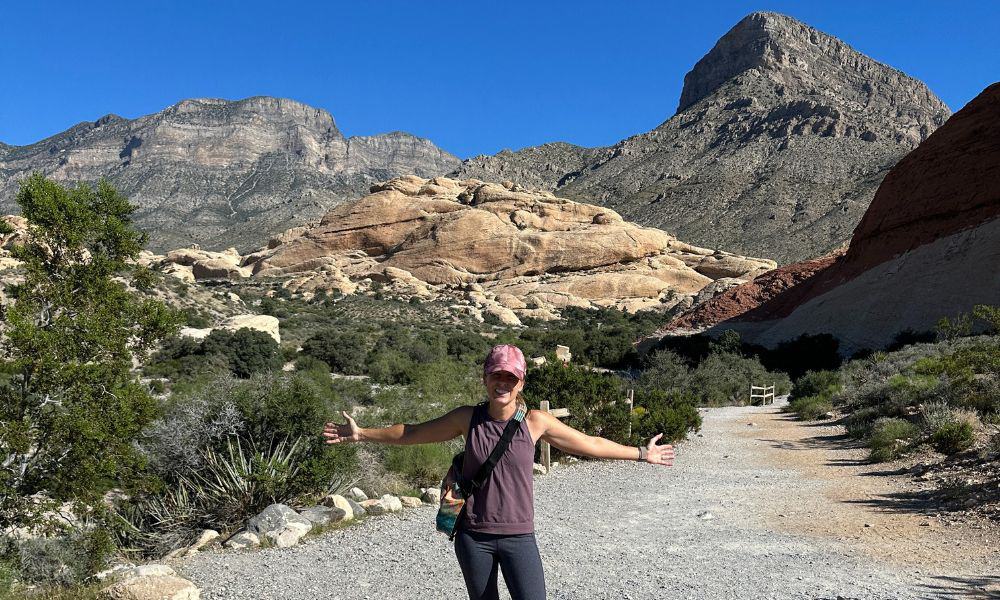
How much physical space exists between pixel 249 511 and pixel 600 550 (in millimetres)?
3544

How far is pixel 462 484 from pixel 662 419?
10027mm

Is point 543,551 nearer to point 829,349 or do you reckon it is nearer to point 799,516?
point 799,516

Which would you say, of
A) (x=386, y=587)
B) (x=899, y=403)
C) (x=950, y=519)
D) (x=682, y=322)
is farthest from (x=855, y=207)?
(x=386, y=587)

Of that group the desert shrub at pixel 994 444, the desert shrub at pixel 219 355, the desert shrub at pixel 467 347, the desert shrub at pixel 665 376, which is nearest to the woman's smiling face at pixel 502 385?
the desert shrub at pixel 994 444

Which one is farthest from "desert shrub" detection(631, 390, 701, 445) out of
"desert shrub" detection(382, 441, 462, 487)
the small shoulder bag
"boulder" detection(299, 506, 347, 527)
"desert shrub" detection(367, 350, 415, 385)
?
"desert shrub" detection(367, 350, 415, 385)

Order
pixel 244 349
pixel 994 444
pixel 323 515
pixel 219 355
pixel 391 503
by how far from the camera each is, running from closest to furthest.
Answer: pixel 323 515 < pixel 391 503 < pixel 994 444 < pixel 219 355 < pixel 244 349

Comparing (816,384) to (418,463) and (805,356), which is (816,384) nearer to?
(805,356)

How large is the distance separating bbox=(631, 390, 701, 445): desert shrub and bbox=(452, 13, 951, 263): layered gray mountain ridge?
48.5 metres

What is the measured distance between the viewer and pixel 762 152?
78562mm

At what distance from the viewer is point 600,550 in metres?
5.96

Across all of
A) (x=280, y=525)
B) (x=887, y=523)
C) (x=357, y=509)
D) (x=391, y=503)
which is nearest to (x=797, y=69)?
(x=887, y=523)

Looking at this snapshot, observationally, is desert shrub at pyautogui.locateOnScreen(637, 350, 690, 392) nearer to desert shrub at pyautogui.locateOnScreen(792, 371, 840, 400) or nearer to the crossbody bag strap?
desert shrub at pyautogui.locateOnScreen(792, 371, 840, 400)

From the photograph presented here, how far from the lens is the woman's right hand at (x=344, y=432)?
330cm

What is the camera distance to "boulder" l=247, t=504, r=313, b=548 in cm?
602
